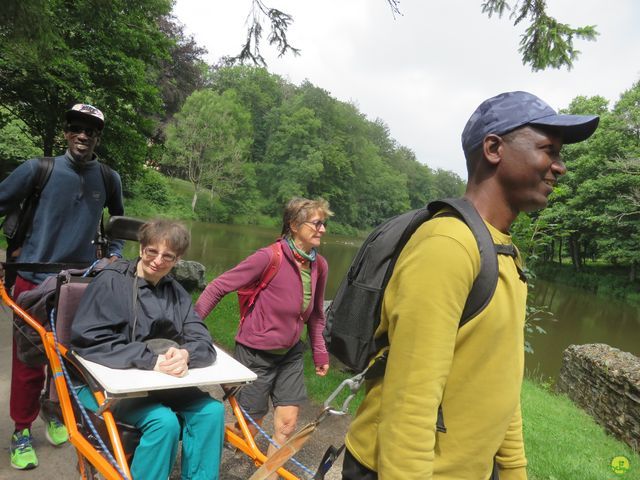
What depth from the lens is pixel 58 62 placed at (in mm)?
8992

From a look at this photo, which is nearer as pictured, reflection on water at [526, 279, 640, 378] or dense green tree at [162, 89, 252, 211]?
reflection on water at [526, 279, 640, 378]

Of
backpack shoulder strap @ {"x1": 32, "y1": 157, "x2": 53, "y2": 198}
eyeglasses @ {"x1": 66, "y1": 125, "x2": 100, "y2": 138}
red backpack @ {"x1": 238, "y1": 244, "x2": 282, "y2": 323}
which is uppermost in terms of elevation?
eyeglasses @ {"x1": 66, "y1": 125, "x2": 100, "y2": 138}

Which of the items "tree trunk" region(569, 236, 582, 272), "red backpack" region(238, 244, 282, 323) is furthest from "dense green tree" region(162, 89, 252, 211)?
"red backpack" region(238, 244, 282, 323)

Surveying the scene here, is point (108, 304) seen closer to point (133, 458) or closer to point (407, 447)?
point (133, 458)

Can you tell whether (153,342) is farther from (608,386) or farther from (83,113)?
(608,386)

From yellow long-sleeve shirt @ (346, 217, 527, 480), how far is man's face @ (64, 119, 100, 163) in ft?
9.51

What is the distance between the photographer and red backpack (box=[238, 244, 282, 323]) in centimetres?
327

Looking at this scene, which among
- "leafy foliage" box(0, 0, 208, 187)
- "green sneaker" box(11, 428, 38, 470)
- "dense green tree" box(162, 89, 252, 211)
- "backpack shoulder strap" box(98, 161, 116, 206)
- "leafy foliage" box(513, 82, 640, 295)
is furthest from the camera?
"dense green tree" box(162, 89, 252, 211)

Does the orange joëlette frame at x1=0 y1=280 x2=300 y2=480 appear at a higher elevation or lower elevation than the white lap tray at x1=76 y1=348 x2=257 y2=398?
lower

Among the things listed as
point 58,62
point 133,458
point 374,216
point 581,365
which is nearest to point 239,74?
point 374,216

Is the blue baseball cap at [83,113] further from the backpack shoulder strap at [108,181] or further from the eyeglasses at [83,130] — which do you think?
the backpack shoulder strap at [108,181]

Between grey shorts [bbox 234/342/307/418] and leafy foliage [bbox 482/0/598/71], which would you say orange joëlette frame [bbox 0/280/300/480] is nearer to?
grey shorts [bbox 234/342/307/418]

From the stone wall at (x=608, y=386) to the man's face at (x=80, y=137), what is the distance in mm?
7515

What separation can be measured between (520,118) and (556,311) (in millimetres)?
24751
